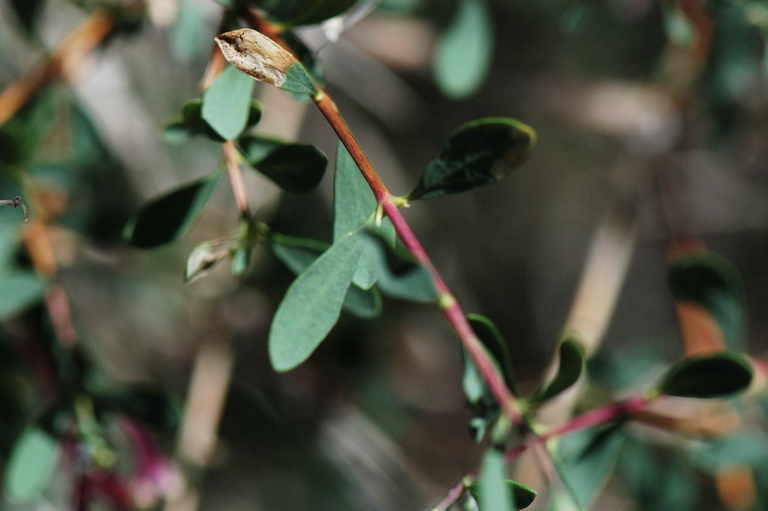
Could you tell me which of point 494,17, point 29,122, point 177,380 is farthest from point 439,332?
point 29,122

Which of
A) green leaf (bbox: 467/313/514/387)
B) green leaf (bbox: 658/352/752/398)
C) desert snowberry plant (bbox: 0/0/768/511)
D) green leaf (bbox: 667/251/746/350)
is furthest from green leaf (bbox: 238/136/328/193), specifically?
green leaf (bbox: 667/251/746/350)

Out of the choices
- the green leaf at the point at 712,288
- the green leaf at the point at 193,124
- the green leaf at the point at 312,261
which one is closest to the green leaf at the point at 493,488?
the green leaf at the point at 312,261

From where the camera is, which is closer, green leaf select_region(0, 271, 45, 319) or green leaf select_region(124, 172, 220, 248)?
green leaf select_region(124, 172, 220, 248)

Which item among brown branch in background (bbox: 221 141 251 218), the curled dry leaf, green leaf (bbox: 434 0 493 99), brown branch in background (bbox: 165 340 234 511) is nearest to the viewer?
the curled dry leaf

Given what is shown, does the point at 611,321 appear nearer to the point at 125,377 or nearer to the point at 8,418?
the point at 125,377

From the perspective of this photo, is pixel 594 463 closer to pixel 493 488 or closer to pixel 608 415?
pixel 608 415

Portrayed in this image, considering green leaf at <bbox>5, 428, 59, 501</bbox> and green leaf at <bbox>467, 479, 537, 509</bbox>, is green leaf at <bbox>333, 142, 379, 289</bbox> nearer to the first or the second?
green leaf at <bbox>467, 479, 537, 509</bbox>

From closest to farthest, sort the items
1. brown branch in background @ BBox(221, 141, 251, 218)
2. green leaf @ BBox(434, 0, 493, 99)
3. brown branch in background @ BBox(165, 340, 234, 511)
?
brown branch in background @ BBox(221, 141, 251, 218) → green leaf @ BBox(434, 0, 493, 99) → brown branch in background @ BBox(165, 340, 234, 511)

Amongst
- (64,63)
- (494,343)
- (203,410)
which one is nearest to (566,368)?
(494,343)
